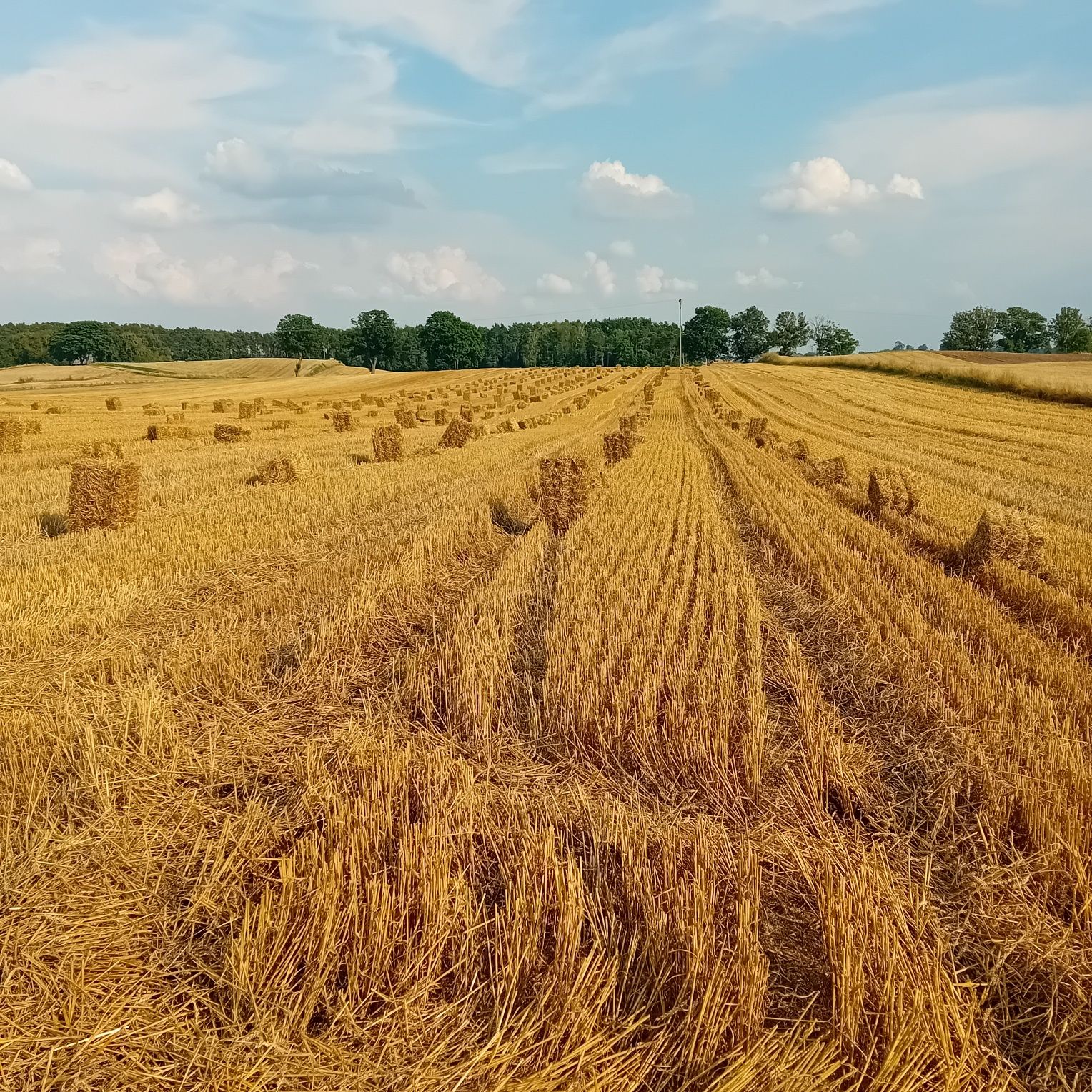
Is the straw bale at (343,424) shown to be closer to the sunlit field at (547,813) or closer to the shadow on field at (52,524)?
the shadow on field at (52,524)

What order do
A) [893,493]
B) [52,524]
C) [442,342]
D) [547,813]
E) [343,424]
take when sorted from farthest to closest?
[442,342]
[343,424]
[893,493]
[52,524]
[547,813]

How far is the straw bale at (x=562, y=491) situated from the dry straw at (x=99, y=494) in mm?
6108

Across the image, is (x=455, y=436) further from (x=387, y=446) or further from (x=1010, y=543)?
(x=1010, y=543)

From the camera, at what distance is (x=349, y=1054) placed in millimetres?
2580

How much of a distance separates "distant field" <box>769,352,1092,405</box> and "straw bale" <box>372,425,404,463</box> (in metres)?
31.7

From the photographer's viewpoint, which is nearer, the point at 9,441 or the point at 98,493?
the point at 98,493

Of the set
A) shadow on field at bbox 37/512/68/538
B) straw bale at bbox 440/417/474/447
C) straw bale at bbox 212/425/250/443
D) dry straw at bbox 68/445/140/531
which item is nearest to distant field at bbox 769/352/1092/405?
straw bale at bbox 440/417/474/447

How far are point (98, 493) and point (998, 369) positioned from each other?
165 feet

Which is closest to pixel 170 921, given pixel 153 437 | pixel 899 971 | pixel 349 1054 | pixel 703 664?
pixel 349 1054

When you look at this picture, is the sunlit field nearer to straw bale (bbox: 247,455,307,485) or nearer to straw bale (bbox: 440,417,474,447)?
straw bale (bbox: 247,455,307,485)

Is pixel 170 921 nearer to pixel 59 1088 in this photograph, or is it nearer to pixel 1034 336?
pixel 59 1088

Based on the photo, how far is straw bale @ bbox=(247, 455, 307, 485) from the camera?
49.0ft

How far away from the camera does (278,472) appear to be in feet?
49.3

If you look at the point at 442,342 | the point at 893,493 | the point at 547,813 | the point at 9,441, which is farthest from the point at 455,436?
the point at 442,342
